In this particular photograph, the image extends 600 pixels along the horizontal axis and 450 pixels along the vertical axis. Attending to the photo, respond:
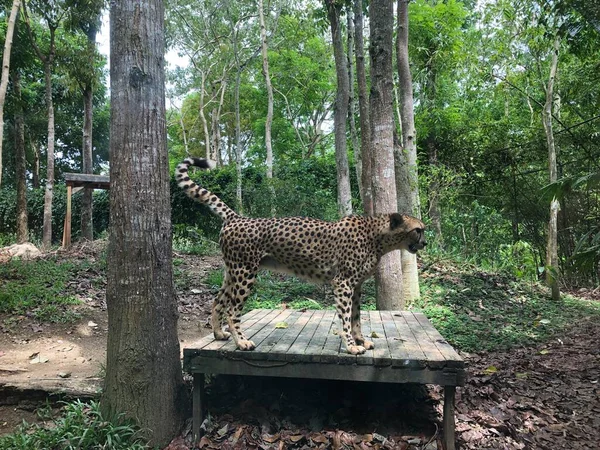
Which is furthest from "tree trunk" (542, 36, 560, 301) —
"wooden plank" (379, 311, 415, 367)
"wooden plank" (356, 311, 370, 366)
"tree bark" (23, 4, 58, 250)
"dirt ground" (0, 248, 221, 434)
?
"tree bark" (23, 4, 58, 250)

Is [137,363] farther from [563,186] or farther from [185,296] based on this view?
[563,186]

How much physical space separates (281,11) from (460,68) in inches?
359

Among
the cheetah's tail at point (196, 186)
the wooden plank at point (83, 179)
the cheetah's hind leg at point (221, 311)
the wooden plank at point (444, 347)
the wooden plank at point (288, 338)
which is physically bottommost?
the wooden plank at point (444, 347)

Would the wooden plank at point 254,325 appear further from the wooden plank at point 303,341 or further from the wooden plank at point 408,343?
the wooden plank at point 408,343

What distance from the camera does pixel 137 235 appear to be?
4.19 m

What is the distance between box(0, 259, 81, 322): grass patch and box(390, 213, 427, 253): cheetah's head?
18.6 ft

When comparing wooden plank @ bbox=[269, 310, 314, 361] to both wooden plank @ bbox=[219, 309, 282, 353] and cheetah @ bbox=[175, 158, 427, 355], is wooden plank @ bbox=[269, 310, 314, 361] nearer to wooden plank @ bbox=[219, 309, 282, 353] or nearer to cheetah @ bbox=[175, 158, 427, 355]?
wooden plank @ bbox=[219, 309, 282, 353]

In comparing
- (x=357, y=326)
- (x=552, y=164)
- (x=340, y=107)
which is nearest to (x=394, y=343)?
(x=357, y=326)

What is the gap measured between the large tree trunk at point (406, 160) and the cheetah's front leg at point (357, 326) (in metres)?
3.79

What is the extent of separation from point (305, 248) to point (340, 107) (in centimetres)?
734

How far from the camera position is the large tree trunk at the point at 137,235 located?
163 inches

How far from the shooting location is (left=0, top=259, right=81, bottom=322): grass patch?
7.52m

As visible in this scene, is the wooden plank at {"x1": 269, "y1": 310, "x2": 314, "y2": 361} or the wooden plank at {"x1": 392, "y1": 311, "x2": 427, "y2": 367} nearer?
the wooden plank at {"x1": 392, "y1": 311, "x2": 427, "y2": 367}

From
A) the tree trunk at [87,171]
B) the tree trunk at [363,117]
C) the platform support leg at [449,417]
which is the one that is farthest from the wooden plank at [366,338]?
the tree trunk at [87,171]
